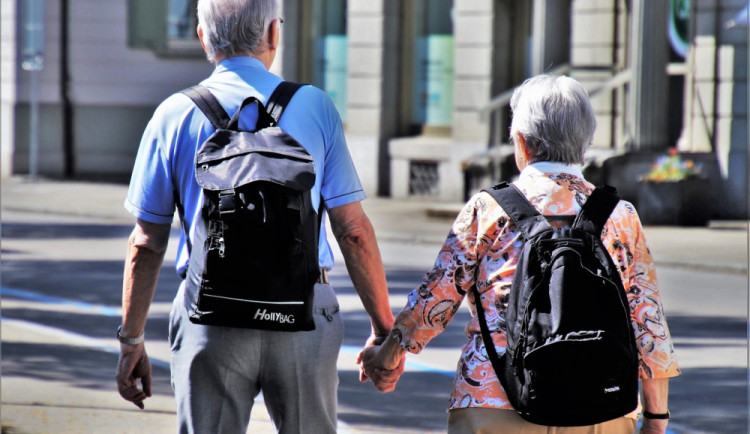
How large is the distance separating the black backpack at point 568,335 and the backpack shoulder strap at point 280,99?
2.44ft

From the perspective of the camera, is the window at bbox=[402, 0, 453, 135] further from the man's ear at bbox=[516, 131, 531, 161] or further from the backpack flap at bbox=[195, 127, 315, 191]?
the backpack flap at bbox=[195, 127, 315, 191]

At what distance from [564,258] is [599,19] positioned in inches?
649

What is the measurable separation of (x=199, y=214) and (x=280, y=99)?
1.23 feet

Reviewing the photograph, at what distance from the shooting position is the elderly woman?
320 centimetres

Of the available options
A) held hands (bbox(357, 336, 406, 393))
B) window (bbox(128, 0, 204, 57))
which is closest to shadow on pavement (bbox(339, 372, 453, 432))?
held hands (bbox(357, 336, 406, 393))

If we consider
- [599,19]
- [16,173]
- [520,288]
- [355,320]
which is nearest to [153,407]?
[355,320]

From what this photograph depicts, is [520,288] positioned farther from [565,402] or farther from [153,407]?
[153,407]

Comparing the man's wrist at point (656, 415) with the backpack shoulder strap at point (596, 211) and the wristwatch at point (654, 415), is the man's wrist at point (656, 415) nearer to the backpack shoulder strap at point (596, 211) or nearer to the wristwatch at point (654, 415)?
the wristwatch at point (654, 415)

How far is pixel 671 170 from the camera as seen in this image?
55.3 feet

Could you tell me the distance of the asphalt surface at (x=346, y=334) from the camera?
21.4ft

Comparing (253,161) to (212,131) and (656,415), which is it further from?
(656,415)

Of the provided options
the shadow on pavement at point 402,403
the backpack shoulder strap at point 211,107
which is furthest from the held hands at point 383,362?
the shadow on pavement at point 402,403

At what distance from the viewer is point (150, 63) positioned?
27.6 meters

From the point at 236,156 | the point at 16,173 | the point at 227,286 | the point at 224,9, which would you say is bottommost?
the point at 16,173
